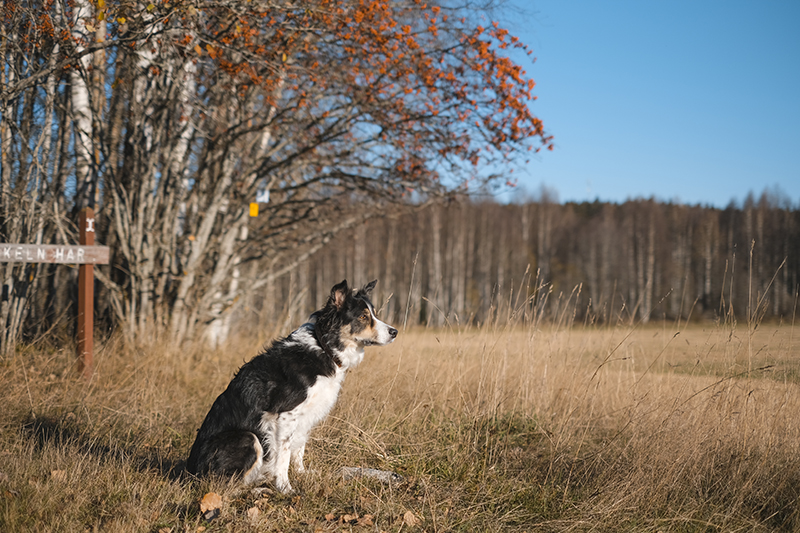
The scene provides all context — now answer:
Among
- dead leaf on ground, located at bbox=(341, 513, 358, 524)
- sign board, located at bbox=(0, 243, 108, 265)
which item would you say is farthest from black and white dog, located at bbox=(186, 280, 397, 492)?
sign board, located at bbox=(0, 243, 108, 265)

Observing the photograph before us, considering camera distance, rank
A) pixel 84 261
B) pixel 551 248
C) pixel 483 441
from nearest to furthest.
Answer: pixel 483 441 → pixel 84 261 → pixel 551 248

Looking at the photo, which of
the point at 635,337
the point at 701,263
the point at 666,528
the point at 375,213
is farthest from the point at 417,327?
the point at 701,263

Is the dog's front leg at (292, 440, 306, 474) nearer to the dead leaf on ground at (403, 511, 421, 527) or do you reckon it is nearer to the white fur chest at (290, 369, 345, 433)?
the white fur chest at (290, 369, 345, 433)

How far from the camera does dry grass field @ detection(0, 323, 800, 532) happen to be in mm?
3070

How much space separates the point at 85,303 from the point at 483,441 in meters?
4.60

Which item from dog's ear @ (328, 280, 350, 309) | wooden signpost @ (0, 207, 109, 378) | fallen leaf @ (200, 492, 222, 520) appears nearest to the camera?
fallen leaf @ (200, 492, 222, 520)

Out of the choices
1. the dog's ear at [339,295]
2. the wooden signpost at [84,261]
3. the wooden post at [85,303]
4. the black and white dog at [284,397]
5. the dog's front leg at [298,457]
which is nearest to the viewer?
the black and white dog at [284,397]

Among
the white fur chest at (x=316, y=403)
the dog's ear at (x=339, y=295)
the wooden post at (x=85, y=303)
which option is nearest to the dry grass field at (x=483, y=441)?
the wooden post at (x=85, y=303)

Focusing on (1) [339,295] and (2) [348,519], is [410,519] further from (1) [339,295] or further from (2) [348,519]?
(1) [339,295]

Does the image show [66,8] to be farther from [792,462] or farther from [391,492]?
[792,462]

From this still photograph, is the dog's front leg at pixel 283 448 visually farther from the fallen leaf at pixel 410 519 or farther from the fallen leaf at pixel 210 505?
the fallen leaf at pixel 410 519

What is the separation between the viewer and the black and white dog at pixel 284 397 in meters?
3.33

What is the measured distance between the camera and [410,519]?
9.97ft

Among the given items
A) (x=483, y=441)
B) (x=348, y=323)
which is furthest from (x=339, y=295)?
(x=483, y=441)
